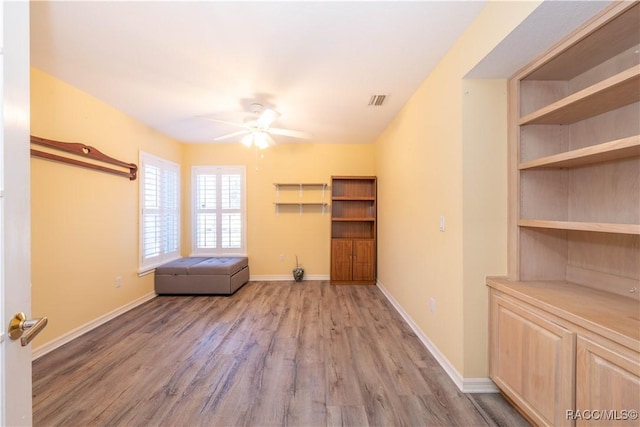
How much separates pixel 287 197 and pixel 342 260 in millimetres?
1607

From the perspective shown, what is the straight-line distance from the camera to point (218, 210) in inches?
185

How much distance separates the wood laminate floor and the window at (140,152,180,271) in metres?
1.00

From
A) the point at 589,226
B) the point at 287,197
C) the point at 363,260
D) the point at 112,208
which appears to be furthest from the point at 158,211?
the point at 589,226

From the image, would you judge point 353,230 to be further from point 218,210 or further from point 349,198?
point 218,210

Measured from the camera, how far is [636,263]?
4.36 feet

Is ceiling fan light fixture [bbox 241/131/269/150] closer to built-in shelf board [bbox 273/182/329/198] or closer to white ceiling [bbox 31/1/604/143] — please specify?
white ceiling [bbox 31/1/604/143]

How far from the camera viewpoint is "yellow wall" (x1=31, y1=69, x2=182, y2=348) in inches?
87.3

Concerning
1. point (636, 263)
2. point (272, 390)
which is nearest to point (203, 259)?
point (272, 390)

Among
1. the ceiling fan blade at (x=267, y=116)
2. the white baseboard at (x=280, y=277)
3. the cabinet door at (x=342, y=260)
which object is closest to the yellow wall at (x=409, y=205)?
the cabinet door at (x=342, y=260)

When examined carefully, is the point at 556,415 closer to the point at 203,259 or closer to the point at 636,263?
the point at 636,263

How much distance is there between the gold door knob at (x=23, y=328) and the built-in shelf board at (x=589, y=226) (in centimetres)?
225

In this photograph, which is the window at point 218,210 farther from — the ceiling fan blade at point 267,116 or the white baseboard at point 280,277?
the ceiling fan blade at point 267,116

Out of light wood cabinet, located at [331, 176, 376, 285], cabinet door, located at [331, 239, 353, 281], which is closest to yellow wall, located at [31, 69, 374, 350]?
light wood cabinet, located at [331, 176, 376, 285]

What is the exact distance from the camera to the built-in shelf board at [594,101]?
3.71 ft
